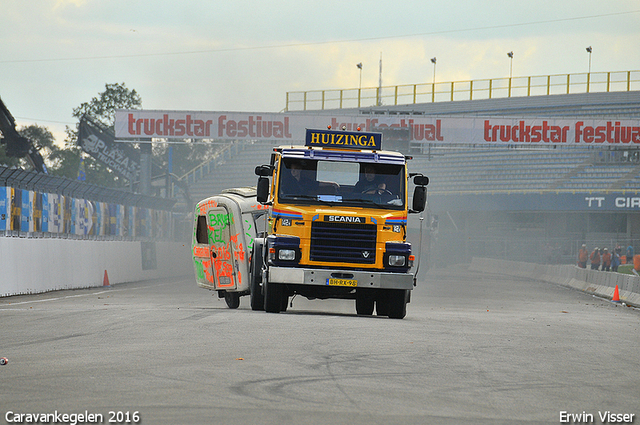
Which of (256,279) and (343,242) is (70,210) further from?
(343,242)

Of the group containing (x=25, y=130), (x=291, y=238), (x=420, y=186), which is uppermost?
(x=25, y=130)

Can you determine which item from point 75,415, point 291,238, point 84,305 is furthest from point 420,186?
point 75,415

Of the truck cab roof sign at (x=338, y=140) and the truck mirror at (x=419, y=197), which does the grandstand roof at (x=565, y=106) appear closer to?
the truck cab roof sign at (x=338, y=140)

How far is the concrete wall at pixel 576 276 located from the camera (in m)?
26.3

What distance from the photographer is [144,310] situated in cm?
1552

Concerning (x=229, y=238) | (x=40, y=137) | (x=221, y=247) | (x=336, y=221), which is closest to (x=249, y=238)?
(x=229, y=238)

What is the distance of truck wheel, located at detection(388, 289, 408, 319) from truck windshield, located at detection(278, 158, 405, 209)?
1.52m

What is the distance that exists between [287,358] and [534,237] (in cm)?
5454

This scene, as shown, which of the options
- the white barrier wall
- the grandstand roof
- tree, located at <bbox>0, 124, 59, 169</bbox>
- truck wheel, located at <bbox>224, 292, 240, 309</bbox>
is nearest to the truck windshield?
truck wheel, located at <bbox>224, 292, 240, 309</bbox>

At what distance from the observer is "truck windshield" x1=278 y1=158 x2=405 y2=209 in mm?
14312

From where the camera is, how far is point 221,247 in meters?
17.8

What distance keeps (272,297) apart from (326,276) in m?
1.27

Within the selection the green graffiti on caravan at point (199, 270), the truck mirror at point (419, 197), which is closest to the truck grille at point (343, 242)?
the truck mirror at point (419, 197)

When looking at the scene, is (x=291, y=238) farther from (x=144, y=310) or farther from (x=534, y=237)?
(x=534, y=237)
